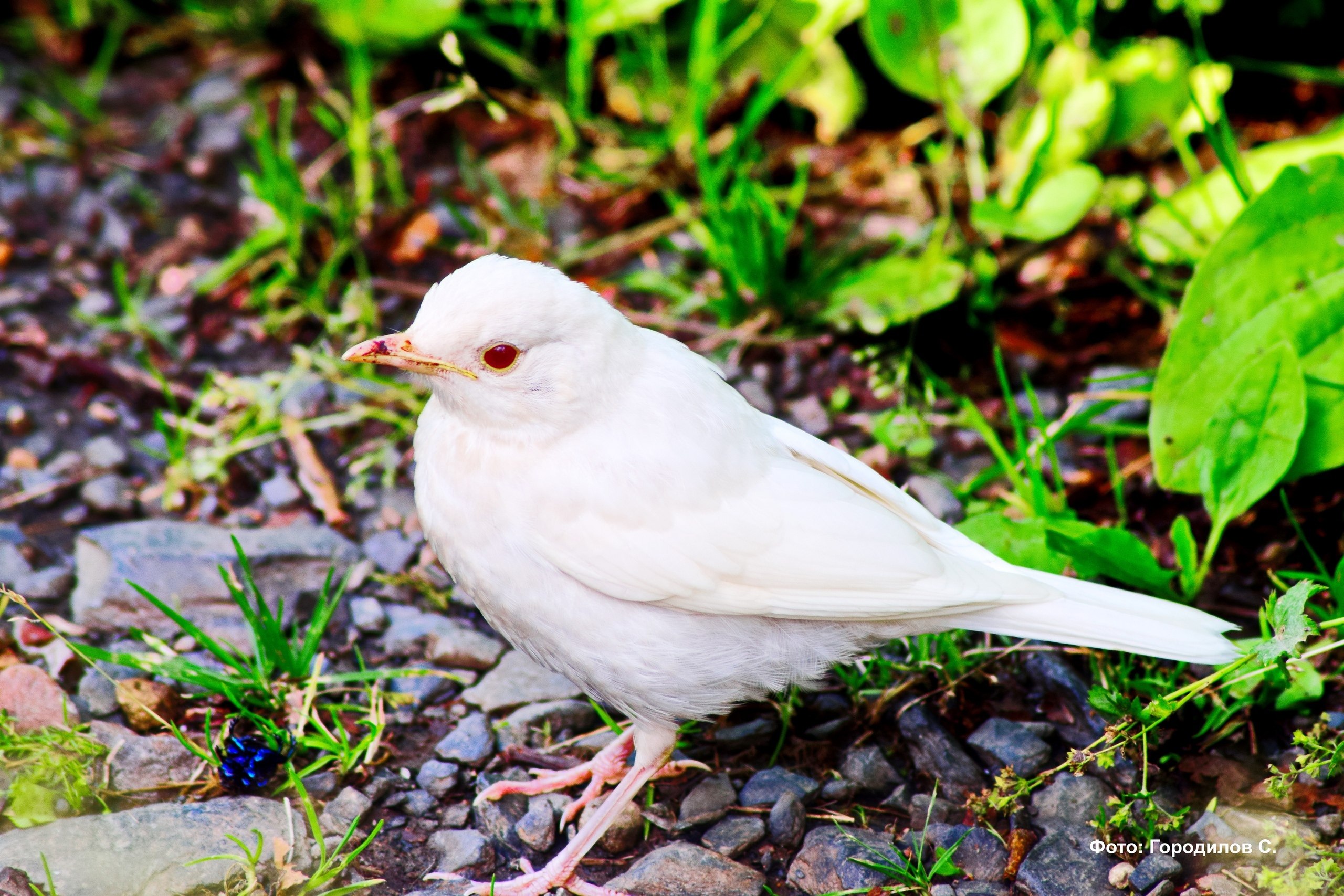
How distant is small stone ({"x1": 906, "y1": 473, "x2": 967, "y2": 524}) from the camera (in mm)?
4098

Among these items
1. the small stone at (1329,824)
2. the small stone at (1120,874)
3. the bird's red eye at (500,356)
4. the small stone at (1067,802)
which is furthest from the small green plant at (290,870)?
the small stone at (1329,824)

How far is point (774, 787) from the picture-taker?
3367 millimetres

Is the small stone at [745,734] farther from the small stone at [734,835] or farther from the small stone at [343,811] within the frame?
the small stone at [343,811]

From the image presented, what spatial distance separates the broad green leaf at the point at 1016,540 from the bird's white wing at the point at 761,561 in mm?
446

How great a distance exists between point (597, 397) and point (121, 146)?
12.5 feet

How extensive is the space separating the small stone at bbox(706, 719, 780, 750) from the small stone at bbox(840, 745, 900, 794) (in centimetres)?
26

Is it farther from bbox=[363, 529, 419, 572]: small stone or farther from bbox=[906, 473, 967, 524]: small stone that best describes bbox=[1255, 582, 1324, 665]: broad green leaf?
bbox=[363, 529, 419, 572]: small stone

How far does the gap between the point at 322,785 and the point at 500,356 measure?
4.27 ft

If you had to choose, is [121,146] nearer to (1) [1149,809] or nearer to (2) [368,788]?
(2) [368,788]

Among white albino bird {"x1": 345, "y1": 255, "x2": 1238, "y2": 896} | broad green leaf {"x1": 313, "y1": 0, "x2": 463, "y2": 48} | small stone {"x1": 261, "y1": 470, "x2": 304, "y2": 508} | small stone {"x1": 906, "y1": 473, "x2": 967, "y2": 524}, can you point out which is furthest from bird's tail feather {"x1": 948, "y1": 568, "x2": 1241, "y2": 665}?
broad green leaf {"x1": 313, "y1": 0, "x2": 463, "y2": 48}

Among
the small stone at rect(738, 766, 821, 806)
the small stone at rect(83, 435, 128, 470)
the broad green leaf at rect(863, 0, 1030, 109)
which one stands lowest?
the small stone at rect(738, 766, 821, 806)

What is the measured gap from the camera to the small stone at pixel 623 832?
10.8 feet

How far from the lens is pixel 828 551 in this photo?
119 inches

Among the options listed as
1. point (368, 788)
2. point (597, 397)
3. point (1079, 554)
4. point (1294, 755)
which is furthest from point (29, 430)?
point (1294, 755)
